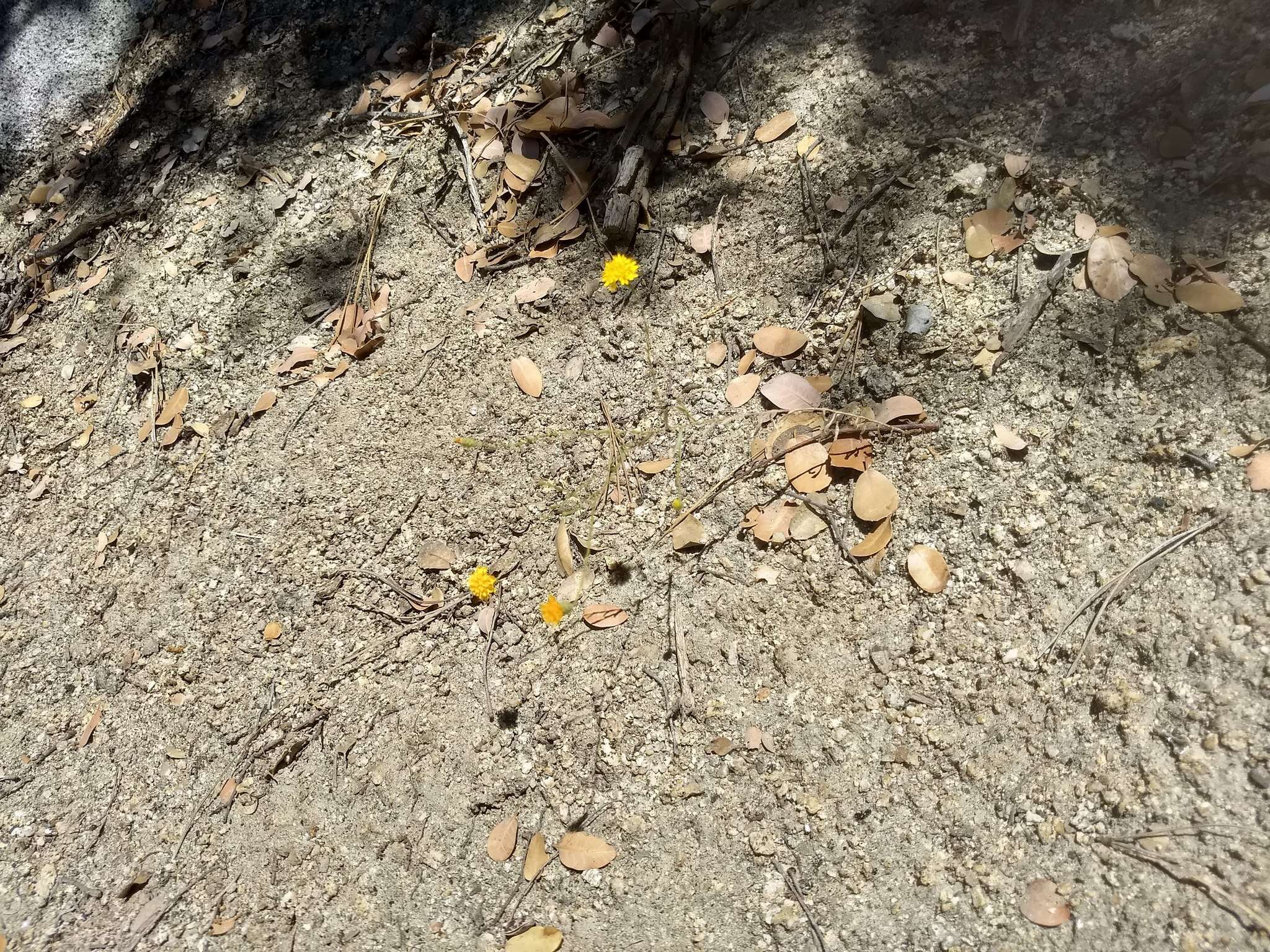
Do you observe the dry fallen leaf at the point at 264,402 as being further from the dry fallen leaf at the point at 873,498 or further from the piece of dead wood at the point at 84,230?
the dry fallen leaf at the point at 873,498

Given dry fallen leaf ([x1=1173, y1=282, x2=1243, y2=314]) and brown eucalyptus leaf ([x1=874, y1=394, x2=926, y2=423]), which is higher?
dry fallen leaf ([x1=1173, y1=282, x2=1243, y2=314])

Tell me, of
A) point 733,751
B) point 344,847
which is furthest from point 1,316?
point 733,751

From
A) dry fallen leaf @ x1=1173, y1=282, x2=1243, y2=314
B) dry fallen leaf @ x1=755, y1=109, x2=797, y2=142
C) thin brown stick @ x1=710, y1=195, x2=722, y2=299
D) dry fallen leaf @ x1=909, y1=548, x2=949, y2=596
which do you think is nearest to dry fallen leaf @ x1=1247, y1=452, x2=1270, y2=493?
dry fallen leaf @ x1=1173, y1=282, x2=1243, y2=314

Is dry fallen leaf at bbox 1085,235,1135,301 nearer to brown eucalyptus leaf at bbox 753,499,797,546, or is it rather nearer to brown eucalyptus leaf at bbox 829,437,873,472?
brown eucalyptus leaf at bbox 829,437,873,472

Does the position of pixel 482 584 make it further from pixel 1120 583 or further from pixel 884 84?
pixel 884 84

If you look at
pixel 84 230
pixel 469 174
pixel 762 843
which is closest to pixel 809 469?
pixel 762 843

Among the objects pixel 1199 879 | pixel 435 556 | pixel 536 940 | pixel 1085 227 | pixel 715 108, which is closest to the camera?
pixel 1199 879

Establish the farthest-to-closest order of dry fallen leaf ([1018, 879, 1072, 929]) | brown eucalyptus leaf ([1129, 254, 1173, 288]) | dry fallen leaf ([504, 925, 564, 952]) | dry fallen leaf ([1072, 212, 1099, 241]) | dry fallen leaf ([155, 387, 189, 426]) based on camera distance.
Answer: dry fallen leaf ([155, 387, 189, 426])
dry fallen leaf ([1072, 212, 1099, 241])
brown eucalyptus leaf ([1129, 254, 1173, 288])
dry fallen leaf ([504, 925, 564, 952])
dry fallen leaf ([1018, 879, 1072, 929])

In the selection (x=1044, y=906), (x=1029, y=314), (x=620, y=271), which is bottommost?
(x=1044, y=906)

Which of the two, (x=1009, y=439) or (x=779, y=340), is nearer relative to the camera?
(x=1009, y=439)
